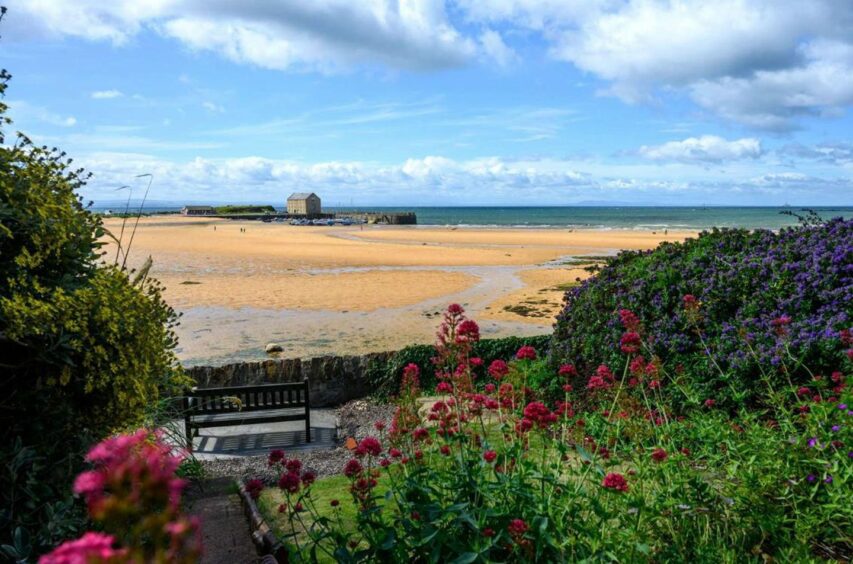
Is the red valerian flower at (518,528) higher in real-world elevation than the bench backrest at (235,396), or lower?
higher

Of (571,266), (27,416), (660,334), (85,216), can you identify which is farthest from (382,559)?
(571,266)

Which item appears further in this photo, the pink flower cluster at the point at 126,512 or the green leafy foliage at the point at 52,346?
the green leafy foliage at the point at 52,346

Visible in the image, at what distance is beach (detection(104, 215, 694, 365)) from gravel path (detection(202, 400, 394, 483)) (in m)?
2.88

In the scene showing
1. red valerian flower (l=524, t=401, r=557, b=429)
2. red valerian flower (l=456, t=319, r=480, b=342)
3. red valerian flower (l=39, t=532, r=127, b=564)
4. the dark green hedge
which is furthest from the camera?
the dark green hedge

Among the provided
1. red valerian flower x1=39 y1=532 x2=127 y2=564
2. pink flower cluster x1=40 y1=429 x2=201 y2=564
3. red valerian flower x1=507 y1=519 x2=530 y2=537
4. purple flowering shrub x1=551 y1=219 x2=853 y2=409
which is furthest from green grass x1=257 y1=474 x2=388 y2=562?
red valerian flower x1=39 y1=532 x2=127 y2=564

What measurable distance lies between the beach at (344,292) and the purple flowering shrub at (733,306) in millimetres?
5172

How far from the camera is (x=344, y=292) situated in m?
22.6

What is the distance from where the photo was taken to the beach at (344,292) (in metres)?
15.3

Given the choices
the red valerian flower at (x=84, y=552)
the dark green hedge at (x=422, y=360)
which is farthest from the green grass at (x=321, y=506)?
the dark green hedge at (x=422, y=360)

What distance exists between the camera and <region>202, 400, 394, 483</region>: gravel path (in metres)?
7.66

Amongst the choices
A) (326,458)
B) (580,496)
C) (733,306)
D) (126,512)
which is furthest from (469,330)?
(326,458)

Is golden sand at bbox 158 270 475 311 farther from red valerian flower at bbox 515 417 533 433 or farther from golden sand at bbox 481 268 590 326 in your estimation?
red valerian flower at bbox 515 417 533 433

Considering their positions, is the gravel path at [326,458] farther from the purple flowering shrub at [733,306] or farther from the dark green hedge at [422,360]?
the purple flowering shrub at [733,306]

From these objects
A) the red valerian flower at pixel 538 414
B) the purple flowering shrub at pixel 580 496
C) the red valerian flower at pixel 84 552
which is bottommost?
the purple flowering shrub at pixel 580 496
